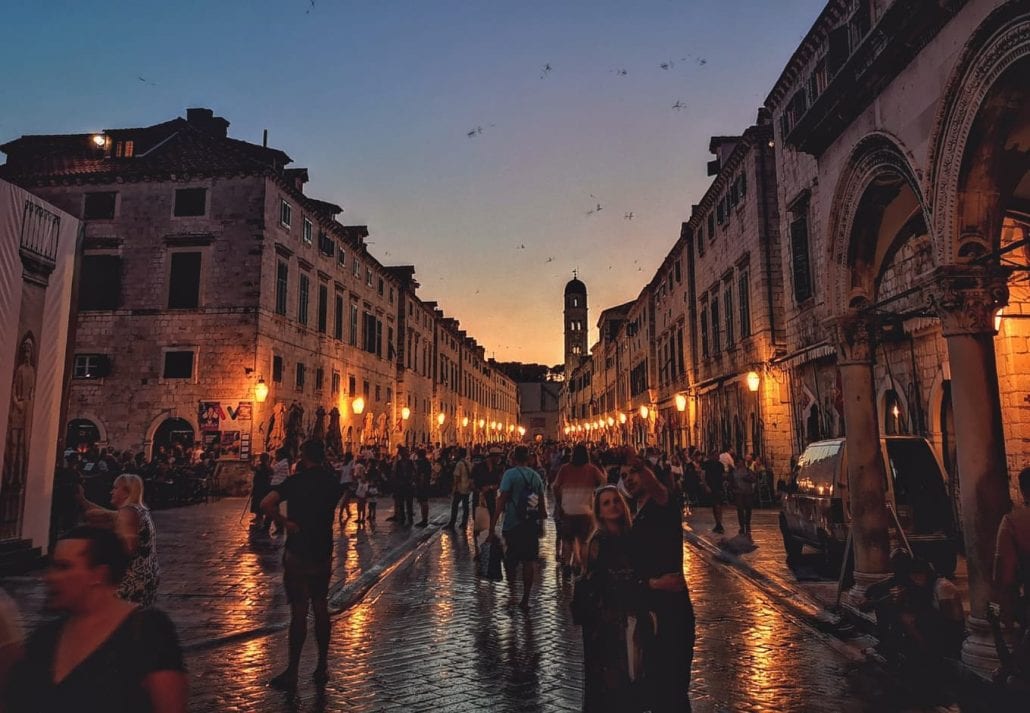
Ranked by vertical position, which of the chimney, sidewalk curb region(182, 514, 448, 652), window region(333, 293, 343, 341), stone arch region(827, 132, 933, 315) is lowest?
sidewalk curb region(182, 514, 448, 652)

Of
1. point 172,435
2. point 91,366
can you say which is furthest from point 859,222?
point 91,366

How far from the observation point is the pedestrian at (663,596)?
4016 millimetres

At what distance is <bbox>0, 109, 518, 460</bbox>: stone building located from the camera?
2634 cm

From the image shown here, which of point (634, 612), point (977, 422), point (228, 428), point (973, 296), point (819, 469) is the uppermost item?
point (973, 296)

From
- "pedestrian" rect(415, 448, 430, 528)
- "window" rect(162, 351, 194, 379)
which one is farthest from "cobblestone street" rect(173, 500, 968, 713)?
"window" rect(162, 351, 194, 379)

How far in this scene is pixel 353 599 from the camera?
29.2 ft

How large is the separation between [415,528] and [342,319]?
21434 mm

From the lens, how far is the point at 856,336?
876 cm

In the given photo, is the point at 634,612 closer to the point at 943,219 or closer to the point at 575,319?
the point at 943,219

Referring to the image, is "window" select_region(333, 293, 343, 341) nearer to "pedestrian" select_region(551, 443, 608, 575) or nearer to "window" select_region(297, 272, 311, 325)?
"window" select_region(297, 272, 311, 325)

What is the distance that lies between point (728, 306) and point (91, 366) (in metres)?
24.9

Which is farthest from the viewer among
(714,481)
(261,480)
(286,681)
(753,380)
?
(753,380)

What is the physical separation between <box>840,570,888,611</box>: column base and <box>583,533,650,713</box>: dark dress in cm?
525

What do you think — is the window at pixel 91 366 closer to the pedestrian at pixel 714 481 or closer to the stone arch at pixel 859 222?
the pedestrian at pixel 714 481
